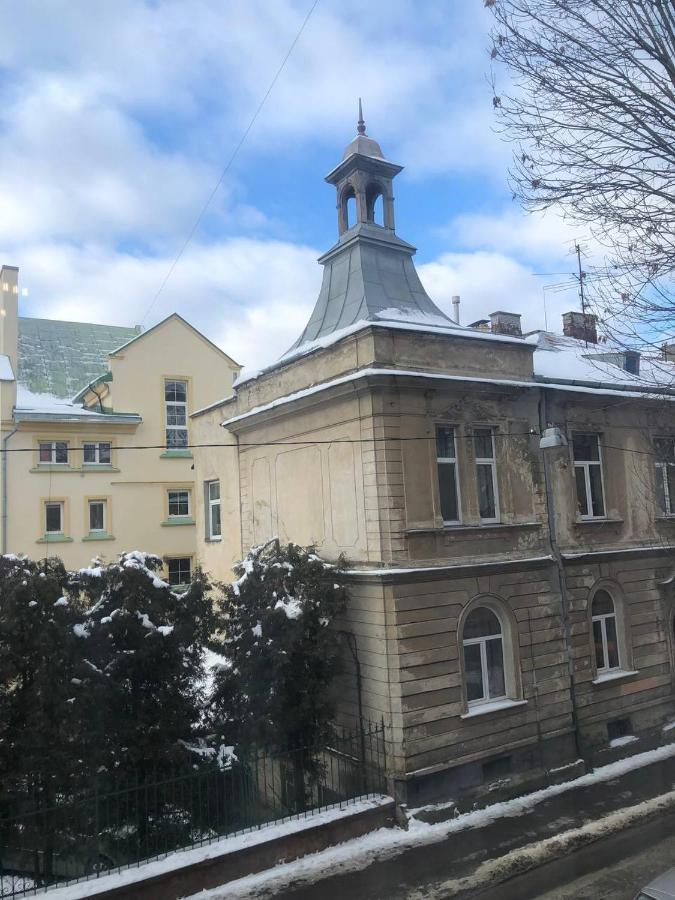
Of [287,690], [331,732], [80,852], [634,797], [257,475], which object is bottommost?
[634,797]

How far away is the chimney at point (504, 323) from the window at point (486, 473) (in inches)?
380

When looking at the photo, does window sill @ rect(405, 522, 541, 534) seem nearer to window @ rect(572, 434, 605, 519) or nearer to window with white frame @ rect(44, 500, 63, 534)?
window @ rect(572, 434, 605, 519)

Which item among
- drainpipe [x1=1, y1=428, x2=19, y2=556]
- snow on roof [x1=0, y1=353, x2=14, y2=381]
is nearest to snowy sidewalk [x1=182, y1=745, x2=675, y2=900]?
drainpipe [x1=1, y1=428, x2=19, y2=556]

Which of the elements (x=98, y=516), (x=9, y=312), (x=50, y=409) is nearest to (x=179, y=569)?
(x=98, y=516)

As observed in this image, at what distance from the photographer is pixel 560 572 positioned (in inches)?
583

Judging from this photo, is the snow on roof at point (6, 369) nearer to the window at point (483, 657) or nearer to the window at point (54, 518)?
the window at point (54, 518)

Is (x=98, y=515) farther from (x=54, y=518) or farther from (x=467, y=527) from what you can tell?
(x=467, y=527)

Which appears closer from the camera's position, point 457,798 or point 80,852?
point 80,852

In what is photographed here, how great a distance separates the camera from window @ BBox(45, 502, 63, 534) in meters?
30.1

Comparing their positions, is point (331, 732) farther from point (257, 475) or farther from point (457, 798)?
point (257, 475)

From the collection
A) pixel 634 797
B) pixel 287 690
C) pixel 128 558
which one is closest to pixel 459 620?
pixel 287 690

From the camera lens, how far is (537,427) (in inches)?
593

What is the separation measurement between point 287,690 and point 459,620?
3.52m

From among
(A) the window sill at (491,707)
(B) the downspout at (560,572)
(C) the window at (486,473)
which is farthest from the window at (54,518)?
(B) the downspout at (560,572)
